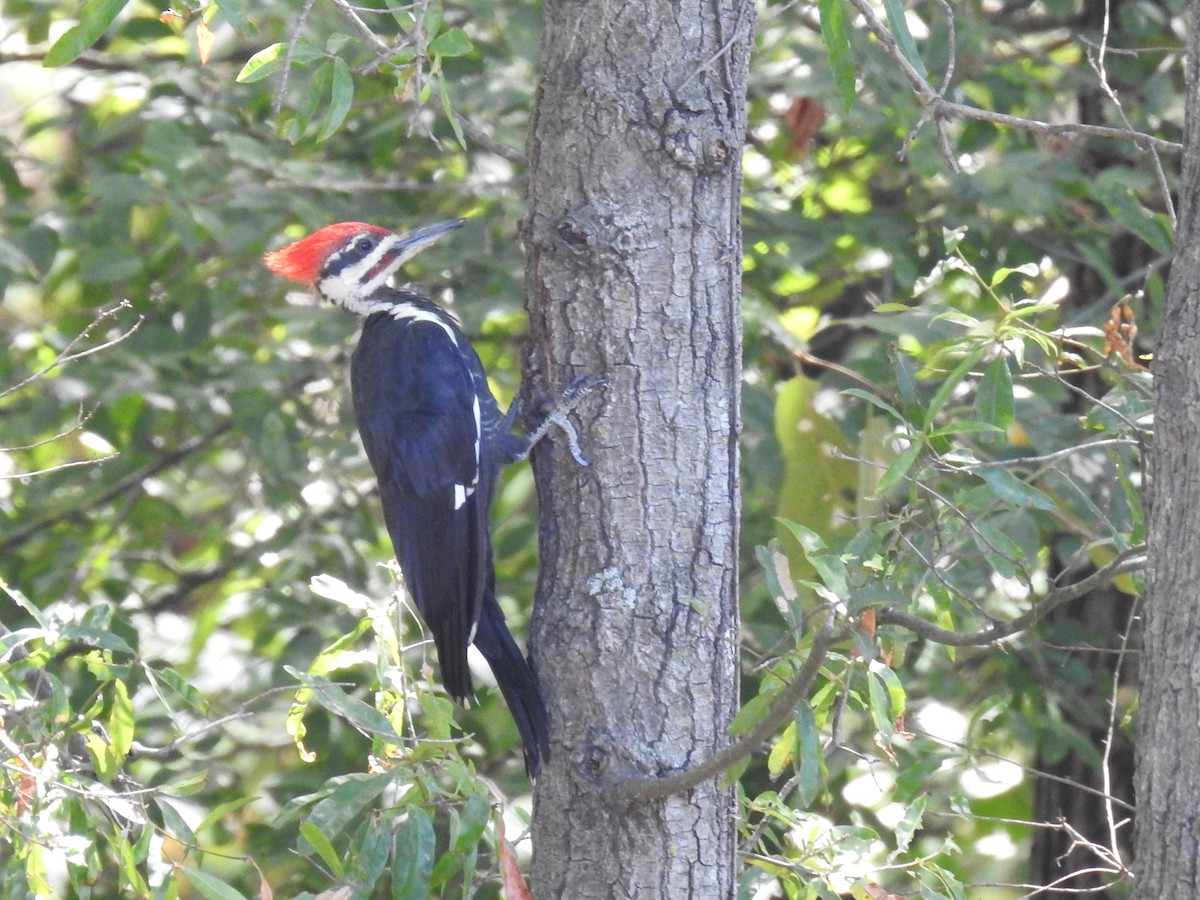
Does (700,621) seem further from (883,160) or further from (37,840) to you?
(883,160)

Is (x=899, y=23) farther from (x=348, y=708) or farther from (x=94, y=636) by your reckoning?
(x=94, y=636)

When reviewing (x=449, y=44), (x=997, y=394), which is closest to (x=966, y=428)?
(x=997, y=394)

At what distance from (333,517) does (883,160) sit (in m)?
1.78

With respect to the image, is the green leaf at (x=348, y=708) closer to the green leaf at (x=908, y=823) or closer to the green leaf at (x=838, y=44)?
the green leaf at (x=908, y=823)

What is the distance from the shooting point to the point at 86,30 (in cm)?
190

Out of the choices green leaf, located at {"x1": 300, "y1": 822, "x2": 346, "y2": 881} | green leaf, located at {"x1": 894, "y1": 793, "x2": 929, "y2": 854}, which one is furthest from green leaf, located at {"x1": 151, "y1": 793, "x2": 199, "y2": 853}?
green leaf, located at {"x1": 894, "y1": 793, "x2": 929, "y2": 854}

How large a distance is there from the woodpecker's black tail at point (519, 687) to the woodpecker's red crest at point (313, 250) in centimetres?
104

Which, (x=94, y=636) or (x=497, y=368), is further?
(x=497, y=368)

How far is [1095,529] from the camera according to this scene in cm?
291

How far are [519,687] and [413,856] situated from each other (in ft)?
1.09

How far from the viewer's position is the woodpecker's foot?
2115 mm

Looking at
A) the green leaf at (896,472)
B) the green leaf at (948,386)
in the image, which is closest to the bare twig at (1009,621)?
the green leaf at (896,472)

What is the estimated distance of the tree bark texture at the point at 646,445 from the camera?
204 centimetres

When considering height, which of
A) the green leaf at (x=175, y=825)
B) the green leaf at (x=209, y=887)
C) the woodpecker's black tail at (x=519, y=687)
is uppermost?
the woodpecker's black tail at (x=519, y=687)
